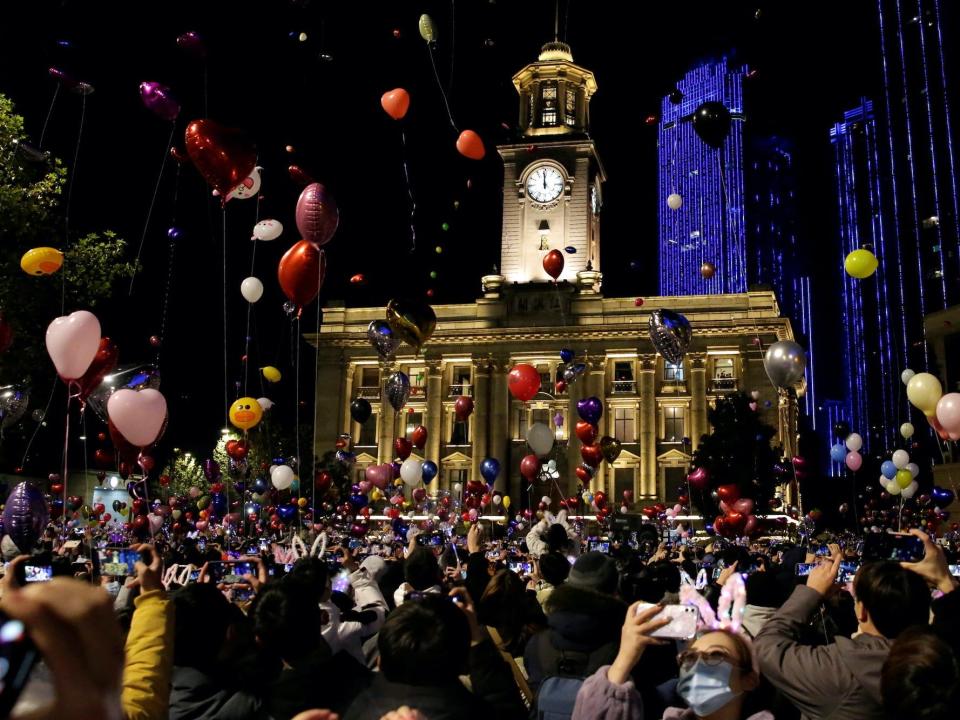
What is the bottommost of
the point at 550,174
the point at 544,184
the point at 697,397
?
the point at 697,397

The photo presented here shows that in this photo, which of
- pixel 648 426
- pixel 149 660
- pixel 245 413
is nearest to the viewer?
pixel 149 660

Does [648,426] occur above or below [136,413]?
above

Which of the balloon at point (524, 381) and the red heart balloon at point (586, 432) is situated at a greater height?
the balloon at point (524, 381)

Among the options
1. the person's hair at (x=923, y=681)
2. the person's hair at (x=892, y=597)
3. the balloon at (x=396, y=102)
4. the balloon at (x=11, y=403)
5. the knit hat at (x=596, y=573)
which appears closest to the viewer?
the person's hair at (x=923, y=681)

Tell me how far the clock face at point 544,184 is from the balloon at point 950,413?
Answer: 49677mm

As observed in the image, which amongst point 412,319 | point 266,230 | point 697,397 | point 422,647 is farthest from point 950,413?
point 697,397

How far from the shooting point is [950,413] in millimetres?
14188

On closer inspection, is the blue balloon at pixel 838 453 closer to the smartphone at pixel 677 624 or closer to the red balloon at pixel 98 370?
the red balloon at pixel 98 370

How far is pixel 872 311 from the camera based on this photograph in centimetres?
8900

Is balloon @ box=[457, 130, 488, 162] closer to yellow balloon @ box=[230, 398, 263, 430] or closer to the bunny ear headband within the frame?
yellow balloon @ box=[230, 398, 263, 430]

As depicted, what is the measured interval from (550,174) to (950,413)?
50.6 m

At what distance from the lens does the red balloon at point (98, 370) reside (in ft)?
44.4

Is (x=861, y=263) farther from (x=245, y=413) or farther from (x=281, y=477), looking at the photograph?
(x=281, y=477)

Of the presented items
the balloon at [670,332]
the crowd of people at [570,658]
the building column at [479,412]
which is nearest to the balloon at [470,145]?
the balloon at [670,332]
